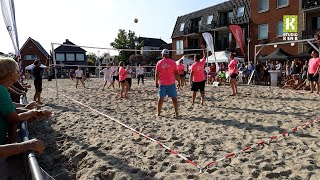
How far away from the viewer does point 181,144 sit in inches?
177

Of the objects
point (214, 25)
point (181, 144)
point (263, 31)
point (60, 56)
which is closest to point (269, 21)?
point (263, 31)

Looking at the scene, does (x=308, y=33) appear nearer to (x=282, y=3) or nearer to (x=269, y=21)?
(x=282, y=3)

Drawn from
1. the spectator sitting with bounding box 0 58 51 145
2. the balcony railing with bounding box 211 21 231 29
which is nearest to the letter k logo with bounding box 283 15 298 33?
the balcony railing with bounding box 211 21 231 29

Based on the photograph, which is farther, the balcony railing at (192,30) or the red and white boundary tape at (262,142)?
the balcony railing at (192,30)

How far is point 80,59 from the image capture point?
59.4m

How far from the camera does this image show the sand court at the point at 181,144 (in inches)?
137

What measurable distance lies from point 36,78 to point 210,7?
2774cm

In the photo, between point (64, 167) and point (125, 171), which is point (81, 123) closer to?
point (64, 167)

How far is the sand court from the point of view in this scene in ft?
11.4

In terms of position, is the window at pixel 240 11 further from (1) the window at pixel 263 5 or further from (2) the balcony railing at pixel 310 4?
(2) the balcony railing at pixel 310 4

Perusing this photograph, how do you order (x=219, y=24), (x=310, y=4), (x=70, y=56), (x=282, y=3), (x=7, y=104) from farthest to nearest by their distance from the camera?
(x=70, y=56)
(x=219, y=24)
(x=282, y=3)
(x=310, y=4)
(x=7, y=104)

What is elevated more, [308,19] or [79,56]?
[308,19]

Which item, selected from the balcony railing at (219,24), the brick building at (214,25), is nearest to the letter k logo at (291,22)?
the brick building at (214,25)

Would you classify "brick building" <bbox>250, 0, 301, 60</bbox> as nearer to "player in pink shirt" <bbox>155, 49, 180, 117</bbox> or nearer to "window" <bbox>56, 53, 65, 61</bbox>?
"player in pink shirt" <bbox>155, 49, 180, 117</bbox>
